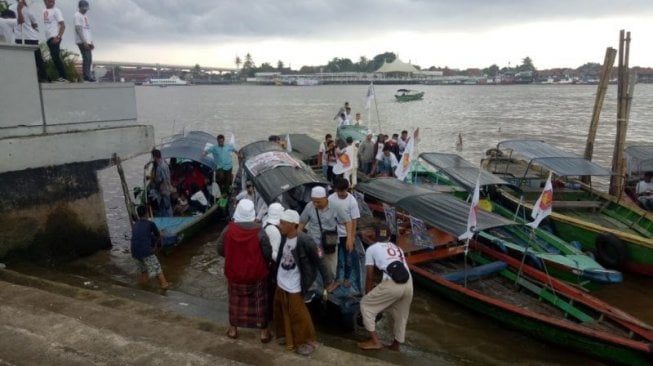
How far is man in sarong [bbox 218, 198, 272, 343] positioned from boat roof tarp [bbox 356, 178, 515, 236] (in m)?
3.39

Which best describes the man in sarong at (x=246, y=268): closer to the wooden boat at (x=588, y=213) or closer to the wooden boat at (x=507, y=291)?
the wooden boat at (x=507, y=291)

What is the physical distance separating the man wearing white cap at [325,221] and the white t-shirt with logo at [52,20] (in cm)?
603

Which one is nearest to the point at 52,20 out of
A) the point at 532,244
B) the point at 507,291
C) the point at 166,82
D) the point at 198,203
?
the point at 198,203

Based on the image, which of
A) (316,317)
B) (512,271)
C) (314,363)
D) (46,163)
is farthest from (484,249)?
(46,163)

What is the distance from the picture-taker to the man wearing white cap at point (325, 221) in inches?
251

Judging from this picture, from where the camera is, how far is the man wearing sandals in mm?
4734

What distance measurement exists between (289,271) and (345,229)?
2.01m

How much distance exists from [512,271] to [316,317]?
3.54 m

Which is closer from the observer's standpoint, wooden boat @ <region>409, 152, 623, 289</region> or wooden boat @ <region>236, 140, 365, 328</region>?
wooden boat @ <region>236, 140, 365, 328</region>

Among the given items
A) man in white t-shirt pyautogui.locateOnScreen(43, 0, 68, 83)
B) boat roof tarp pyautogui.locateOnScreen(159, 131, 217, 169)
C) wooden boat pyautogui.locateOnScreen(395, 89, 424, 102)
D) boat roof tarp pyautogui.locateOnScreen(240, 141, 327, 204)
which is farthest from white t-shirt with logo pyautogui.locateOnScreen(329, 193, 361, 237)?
wooden boat pyautogui.locateOnScreen(395, 89, 424, 102)

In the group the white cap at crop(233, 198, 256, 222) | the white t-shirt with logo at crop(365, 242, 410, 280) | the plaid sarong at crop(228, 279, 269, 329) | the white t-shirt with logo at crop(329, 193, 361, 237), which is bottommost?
the plaid sarong at crop(228, 279, 269, 329)

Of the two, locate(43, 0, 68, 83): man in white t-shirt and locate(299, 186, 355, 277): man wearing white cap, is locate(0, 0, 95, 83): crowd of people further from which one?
Result: locate(299, 186, 355, 277): man wearing white cap

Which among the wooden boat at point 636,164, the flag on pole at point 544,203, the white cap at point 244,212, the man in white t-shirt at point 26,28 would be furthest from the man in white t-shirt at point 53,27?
the wooden boat at point 636,164

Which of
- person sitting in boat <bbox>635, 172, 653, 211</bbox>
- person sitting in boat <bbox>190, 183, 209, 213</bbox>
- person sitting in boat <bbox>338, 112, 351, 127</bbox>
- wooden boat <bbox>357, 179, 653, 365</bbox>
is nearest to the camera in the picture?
wooden boat <bbox>357, 179, 653, 365</bbox>
